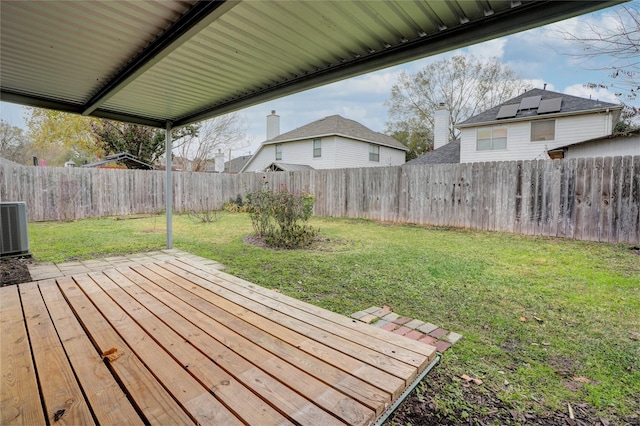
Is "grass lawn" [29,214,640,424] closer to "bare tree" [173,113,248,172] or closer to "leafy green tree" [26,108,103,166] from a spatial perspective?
"bare tree" [173,113,248,172]

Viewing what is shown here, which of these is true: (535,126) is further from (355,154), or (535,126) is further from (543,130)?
(355,154)


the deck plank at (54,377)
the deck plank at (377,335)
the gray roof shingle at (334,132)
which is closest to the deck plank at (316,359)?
the deck plank at (377,335)

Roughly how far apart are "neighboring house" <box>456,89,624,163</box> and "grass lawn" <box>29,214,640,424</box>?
7726mm

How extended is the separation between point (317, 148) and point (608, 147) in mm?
12733

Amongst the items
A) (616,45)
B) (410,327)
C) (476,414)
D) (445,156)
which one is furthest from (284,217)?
(445,156)

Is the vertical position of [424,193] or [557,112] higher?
[557,112]

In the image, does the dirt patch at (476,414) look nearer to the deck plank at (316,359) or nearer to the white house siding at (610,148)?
the deck plank at (316,359)

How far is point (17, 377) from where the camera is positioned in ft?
4.50

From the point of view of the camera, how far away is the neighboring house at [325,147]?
58.3 feet

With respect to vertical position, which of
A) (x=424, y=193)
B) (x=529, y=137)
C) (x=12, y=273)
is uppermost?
(x=529, y=137)

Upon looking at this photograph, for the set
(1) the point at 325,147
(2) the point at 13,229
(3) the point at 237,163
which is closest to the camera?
(2) the point at 13,229

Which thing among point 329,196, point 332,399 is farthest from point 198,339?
point 329,196

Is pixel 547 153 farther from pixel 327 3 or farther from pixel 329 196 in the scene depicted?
pixel 327 3

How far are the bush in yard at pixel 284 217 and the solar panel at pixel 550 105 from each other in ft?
36.5
